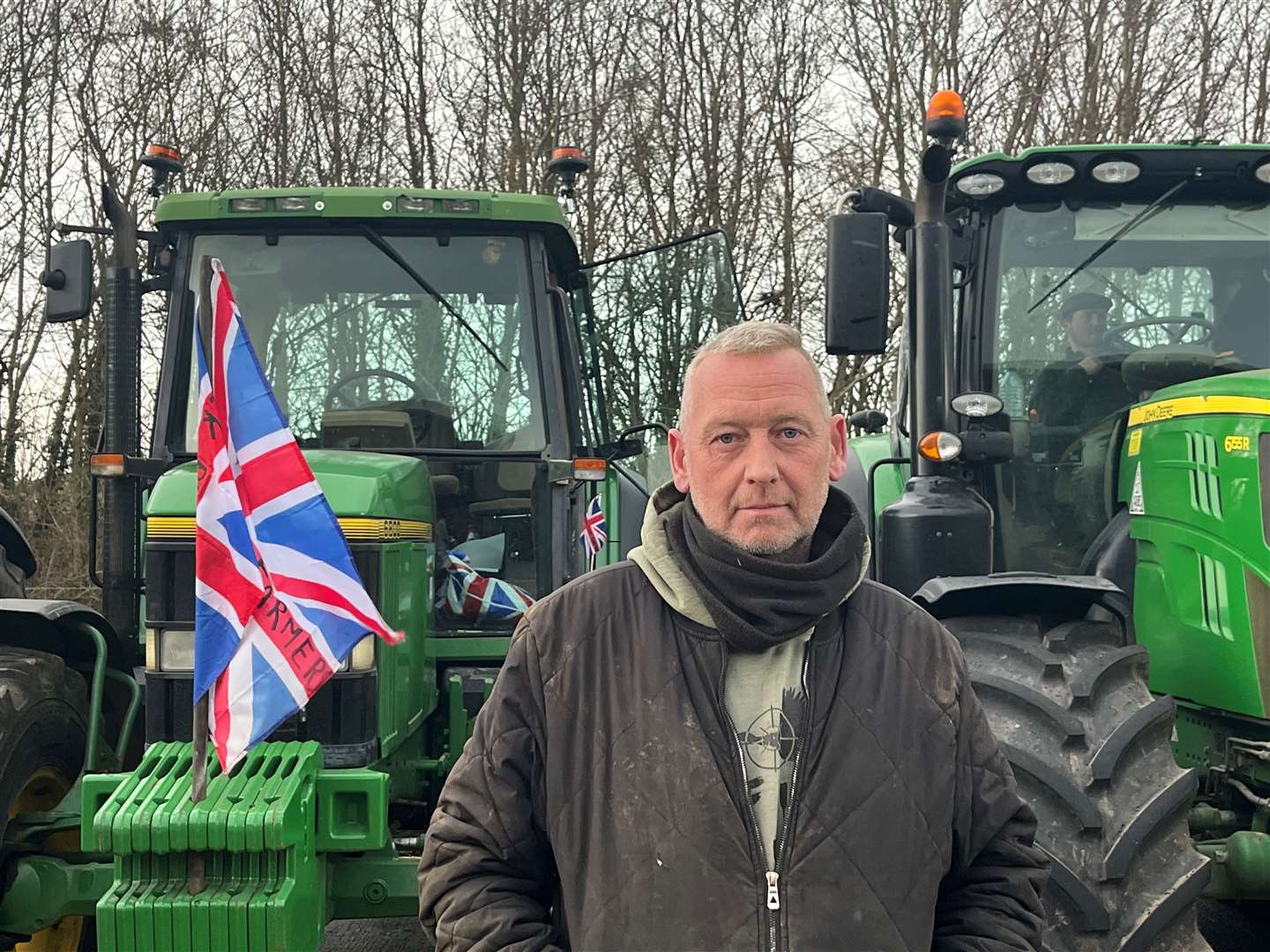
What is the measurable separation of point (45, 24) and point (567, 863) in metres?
15.1

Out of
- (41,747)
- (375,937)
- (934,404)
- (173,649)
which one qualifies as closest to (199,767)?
(173,649)

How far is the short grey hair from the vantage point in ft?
6.05

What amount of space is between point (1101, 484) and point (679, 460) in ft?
8.43

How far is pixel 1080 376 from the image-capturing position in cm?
410

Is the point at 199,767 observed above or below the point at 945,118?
below

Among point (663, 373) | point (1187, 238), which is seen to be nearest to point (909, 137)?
point (663, 373)

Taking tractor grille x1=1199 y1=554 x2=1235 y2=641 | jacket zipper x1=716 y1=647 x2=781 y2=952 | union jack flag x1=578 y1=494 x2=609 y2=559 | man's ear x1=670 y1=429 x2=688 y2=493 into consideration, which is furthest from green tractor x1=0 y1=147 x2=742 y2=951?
tractor grille x1=1199 y1=554 x2=1235 y2=641

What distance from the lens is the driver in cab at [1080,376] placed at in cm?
407

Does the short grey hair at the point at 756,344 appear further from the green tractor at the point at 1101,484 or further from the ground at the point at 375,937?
the ground at the point at 375,937

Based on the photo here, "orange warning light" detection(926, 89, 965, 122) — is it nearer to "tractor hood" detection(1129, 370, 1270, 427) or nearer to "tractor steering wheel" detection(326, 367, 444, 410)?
"tractor hood" detection(1129, 370, 1270, 427)

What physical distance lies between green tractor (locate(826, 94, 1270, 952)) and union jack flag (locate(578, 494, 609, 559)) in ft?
3.71

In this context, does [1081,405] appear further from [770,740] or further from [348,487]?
[770,740]

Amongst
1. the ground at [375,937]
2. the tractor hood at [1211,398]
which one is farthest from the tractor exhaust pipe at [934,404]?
the ground at [375,937]

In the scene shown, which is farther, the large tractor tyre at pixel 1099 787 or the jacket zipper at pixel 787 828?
the large tractor tyre at pixel 1099 787
